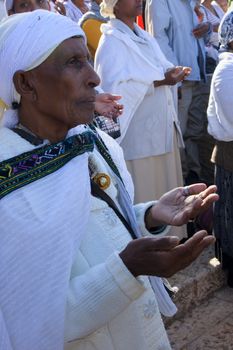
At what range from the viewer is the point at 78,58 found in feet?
5.23

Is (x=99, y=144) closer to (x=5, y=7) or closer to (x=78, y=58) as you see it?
(x=78, y=58)

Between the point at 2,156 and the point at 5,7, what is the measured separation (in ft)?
8.39

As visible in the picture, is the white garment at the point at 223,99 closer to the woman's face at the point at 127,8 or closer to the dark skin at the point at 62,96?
the woman's face at the point at 127,8

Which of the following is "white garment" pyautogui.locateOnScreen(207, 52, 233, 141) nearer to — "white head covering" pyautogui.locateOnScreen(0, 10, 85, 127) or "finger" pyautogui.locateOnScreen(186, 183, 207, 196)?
"finger" pyautogui.locateOnScreen(186, 183, 207, 196)

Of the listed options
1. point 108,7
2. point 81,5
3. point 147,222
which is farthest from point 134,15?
point 147,222

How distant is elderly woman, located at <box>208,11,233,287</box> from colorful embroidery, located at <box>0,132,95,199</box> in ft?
6.64

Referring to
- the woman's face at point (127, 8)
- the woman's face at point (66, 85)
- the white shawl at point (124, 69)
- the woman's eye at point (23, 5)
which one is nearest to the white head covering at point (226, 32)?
the white shawl at point (124, 69)

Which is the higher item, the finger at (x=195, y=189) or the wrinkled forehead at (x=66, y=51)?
the wrinkled forehead at (x=66, y=51)

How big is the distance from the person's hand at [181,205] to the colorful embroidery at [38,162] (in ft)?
1.10

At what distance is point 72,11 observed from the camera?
5.24 metres

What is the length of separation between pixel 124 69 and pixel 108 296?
2.72 meters

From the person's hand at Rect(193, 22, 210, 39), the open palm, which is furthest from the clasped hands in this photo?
the person's hand at Rect(193, 22, 210, 39)

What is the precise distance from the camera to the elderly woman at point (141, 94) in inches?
152

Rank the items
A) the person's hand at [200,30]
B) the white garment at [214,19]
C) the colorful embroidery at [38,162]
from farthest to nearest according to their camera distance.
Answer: the white garment at [214,19], the person's hand at [200,30], the colorful embroidery at [38,162]
